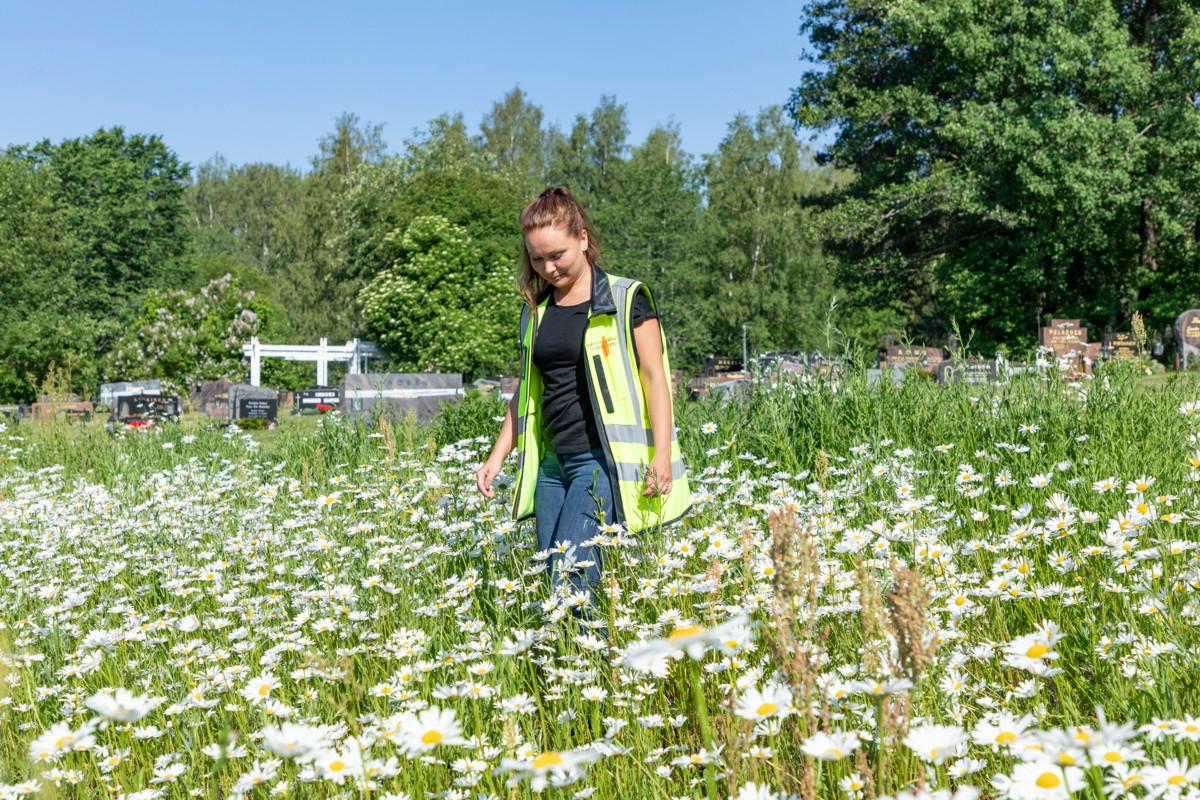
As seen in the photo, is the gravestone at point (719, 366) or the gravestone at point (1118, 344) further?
the gravestone at point (719, 366)

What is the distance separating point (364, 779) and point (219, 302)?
148ft

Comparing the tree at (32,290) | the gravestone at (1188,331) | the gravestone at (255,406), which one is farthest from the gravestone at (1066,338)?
the tree at (32,290)

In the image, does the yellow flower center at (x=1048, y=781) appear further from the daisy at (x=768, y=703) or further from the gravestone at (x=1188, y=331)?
the gravestone at (x=1188, y=331)

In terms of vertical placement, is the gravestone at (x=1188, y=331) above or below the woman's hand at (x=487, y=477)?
above

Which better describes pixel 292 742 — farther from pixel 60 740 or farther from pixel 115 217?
pixel 115 217

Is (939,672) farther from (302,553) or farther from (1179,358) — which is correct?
(1179,358)

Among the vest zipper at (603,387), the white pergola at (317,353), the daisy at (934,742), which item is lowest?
the daisy at (934,742)

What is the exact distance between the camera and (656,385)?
3.84 m

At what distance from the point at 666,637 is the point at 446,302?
3517 centimetres

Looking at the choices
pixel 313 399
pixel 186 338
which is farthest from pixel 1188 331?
→ pixel 186 338

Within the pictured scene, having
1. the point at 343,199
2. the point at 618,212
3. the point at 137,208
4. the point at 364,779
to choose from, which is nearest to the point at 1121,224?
the point at 618,212

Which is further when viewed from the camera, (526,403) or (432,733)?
(526,403)

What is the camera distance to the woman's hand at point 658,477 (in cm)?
367

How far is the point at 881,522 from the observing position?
3367mm
